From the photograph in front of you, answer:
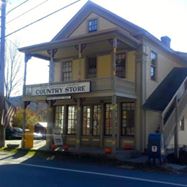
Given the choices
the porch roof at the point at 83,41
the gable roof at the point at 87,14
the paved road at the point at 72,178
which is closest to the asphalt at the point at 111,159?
the paved road at the point at 72,178

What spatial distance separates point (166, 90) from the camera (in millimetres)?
25328

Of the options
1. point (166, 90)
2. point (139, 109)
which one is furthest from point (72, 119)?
point (166, 90)

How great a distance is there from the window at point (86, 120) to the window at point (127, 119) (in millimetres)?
2694

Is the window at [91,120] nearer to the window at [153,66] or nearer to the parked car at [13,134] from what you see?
the window at [153,66]

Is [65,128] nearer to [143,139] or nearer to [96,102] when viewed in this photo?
[96,102]

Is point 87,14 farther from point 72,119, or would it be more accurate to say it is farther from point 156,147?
point 156,147

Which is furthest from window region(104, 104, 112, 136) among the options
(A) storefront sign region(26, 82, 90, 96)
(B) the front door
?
(A) storefront sign region(26, 82, 90, 96)

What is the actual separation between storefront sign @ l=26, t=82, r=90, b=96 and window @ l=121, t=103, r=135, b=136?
3.73 metres

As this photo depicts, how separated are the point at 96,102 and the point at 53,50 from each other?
445 cm

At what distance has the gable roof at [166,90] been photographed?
76.2 feet

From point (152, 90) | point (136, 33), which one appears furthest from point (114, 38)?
point (152, 90)

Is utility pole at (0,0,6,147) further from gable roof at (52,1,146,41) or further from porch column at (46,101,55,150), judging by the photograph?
gable roof at (52,1,146,41)

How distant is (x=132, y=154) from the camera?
21.0m

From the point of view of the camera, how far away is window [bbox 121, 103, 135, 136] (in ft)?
77.6
